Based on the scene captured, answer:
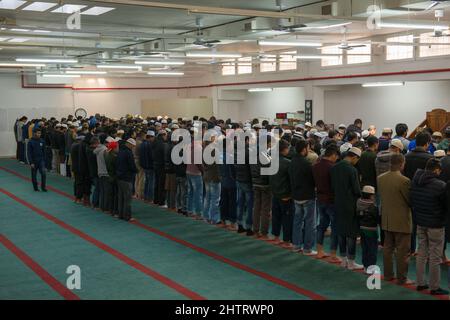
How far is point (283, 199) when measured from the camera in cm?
875

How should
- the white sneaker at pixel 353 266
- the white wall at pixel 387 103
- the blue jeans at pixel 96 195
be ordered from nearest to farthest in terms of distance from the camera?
1. the white sneaker at pixel 353 266
2. the blue jeans at pixel 96 195
3. the white wall at pixel 387 103

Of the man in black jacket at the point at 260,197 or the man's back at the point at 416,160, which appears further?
the man in black jacket at the point at 260,197

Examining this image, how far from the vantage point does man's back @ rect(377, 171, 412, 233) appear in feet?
22.3

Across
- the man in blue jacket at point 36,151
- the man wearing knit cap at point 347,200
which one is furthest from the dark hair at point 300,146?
the man in blue jacket at point 36,151

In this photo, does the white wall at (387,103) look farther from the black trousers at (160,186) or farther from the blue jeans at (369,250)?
the blue jeans at (369,250)

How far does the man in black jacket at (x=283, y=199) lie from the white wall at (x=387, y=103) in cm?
1108

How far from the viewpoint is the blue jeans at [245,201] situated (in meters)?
9.73

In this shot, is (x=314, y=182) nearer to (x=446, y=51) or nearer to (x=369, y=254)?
(x=369, y=254)

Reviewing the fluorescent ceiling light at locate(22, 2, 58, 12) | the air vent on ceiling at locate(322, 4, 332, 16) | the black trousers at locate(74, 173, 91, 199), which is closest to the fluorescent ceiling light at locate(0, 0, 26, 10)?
the fluorescent ceiling light at locate(22, 2, 58, 12)

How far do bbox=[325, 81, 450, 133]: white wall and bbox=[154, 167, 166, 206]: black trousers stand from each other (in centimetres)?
1053

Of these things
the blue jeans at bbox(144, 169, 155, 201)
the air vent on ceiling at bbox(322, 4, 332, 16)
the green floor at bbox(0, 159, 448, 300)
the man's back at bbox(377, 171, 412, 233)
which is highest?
the air vent on ceiling at bbox(322, 4, 332, 16)

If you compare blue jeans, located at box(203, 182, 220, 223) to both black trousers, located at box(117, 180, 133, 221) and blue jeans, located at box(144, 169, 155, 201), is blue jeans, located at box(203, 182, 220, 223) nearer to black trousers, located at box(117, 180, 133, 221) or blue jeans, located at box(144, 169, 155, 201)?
black trousers, located at box(117, 180, 133, 221)

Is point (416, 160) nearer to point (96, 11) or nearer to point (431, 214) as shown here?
point (431, 214)

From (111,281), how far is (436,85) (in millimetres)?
14493
